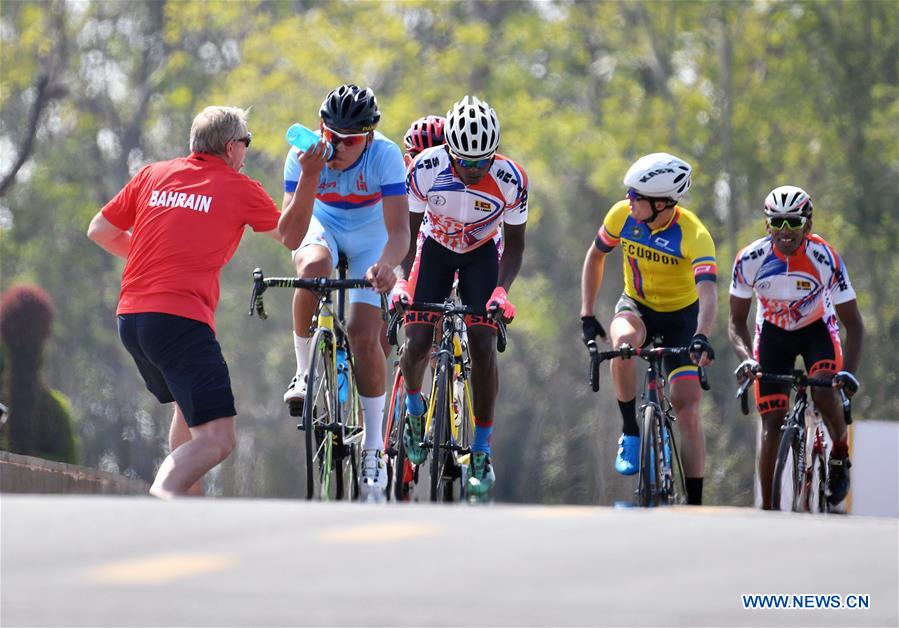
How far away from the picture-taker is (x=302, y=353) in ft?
27.0

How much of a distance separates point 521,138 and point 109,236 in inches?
1181

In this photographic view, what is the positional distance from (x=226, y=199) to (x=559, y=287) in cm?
3250

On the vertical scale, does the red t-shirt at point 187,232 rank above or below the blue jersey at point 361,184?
below

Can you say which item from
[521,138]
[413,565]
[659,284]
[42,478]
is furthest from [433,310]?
[521,138]

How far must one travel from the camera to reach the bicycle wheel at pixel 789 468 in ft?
31.3

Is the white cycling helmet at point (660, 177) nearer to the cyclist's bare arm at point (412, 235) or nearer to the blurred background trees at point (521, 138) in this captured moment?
the cyclist's bare arm at point (412, 235)

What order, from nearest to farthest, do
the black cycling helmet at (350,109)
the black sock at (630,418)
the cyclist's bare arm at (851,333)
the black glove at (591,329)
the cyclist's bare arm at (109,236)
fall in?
the cyclist's bare arm at (109,236) < the black cycling helmet at (350,109) < the black glove at (591,329) < the black sock at (630,418) < the cyclist's bare arm at (851,333)

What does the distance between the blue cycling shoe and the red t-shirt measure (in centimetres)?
301

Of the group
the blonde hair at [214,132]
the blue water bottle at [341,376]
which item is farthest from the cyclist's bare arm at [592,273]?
the blonde hair at [214,132]

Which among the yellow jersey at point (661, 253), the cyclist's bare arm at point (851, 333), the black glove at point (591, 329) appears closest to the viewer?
the black glove at point (591, 329)

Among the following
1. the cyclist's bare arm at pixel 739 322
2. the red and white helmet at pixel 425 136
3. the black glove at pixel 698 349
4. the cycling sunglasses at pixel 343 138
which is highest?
the red and white helmet at pixel 425 136

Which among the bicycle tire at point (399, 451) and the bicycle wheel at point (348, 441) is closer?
the bicycle wheel at point (348, 441)

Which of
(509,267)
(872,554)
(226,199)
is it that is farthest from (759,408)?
(872,554)

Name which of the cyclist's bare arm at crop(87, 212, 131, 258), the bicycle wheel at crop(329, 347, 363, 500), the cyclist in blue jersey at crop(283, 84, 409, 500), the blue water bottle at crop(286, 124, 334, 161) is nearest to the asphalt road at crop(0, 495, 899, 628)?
the cyclist's bare arm at crop(87, 212, 131, 258)
